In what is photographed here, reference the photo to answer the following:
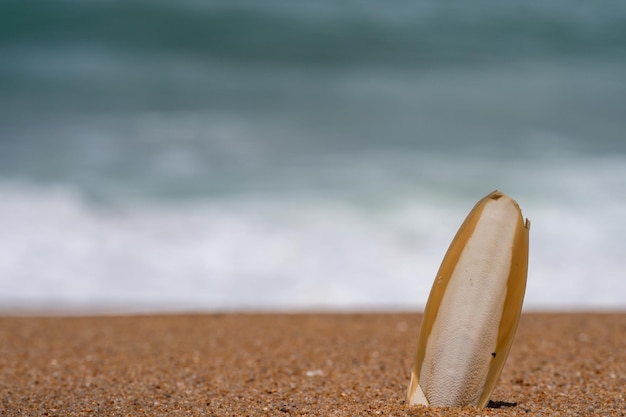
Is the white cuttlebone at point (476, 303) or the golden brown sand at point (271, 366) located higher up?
the white cuttlebone at point (476, 303)

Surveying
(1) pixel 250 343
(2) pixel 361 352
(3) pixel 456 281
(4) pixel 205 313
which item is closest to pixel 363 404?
(3) pixel 456 281

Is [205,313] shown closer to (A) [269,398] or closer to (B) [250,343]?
(B) [250,343]

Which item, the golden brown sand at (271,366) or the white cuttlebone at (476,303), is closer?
the white cuttlebone at (476,303)

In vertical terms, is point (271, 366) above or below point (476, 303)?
below

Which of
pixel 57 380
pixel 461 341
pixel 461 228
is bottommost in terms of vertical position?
pixel 57 380

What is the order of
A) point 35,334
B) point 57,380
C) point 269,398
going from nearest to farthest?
1. point 269,398
2. point 57,380
3. point 35,334
